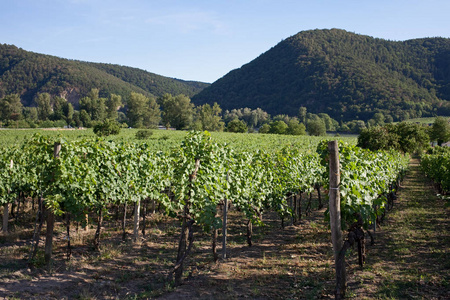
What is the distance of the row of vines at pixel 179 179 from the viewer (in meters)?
5.80

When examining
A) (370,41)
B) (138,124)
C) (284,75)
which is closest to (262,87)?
(284,75)

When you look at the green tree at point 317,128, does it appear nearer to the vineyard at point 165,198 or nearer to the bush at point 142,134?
the bush at point 142,134

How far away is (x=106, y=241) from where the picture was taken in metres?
8.28

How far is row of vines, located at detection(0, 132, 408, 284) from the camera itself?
19.0 feet

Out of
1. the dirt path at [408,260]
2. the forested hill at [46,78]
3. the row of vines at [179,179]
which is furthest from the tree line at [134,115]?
the row of vines at [179,179]

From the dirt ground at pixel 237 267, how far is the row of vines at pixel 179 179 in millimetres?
537

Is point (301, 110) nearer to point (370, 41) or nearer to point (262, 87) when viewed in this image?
point (262, 87)

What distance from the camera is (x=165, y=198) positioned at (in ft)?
21.4

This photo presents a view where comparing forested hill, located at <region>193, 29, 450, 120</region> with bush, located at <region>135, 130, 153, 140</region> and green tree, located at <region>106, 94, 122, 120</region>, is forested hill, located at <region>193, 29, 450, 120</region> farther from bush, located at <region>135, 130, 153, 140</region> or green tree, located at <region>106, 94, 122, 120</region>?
bush, located at <region>135, 130, 153, 140</region>

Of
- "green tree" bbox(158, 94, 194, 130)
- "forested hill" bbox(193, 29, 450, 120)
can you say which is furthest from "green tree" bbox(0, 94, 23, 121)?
"forested hill" bbox(193, 29, 450, 120)

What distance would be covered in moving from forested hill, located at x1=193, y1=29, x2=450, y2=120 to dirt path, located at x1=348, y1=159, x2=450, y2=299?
94.3m

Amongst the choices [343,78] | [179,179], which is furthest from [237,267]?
[343,78]

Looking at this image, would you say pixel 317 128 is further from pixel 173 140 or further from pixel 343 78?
pixel 173 140

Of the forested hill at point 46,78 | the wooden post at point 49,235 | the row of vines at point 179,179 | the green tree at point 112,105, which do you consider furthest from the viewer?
the forested hill at point 46,78
